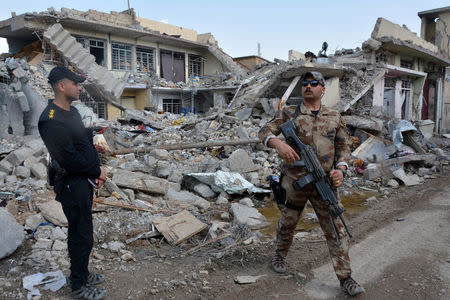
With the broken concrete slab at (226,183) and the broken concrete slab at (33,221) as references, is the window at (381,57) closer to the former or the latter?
the broken concrete slab at (226,183)

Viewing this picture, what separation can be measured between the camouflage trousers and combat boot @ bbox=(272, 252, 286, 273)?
0.43 feet

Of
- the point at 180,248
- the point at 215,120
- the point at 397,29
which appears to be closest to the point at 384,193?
the point at 180,248

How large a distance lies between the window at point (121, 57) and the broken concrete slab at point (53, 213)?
53.0 feet

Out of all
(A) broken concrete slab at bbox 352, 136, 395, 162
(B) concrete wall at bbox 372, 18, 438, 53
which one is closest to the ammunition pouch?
(A) broken concrete slab at bbox 352, 136, 395, 162

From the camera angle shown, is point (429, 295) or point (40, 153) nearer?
point (429, 295)

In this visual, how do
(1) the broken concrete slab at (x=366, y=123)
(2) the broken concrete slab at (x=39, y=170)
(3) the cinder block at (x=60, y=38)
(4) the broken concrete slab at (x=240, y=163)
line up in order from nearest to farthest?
(2) the broken concrete slab at (x=39, y=170), (4) the broken concrete slab at (x=240, y=163), (1) the broken concrete slab at (x=366, y=123), (3) the cinder block at (x=60, y=38)

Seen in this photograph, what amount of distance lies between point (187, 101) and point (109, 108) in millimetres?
6209

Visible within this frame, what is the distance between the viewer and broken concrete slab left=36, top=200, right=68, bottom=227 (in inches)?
157

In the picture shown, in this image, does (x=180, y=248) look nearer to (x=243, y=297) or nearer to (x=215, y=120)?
(x=243, y=297)

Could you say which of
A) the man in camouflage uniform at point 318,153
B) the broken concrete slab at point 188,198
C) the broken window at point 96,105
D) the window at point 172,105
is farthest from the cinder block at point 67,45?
the man in camouflage uniform at point 318,153

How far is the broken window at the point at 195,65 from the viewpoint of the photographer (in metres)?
23.6

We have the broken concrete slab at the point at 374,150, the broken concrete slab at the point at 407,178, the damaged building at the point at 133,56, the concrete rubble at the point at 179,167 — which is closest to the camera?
the concrete rubble at the point at 179,167

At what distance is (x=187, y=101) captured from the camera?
22.3 metres

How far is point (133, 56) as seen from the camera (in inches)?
772
